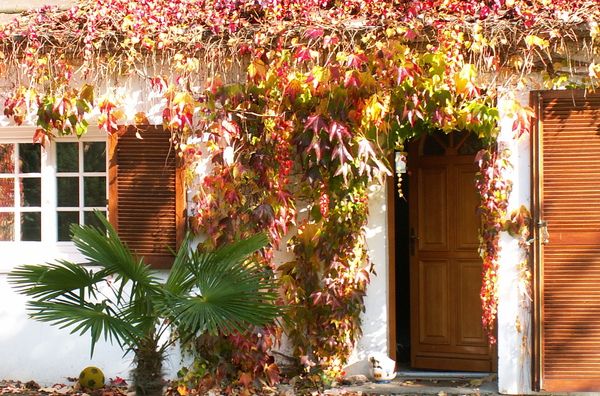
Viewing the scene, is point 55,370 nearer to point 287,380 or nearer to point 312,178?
point 287,380

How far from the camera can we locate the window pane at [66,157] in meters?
8.45

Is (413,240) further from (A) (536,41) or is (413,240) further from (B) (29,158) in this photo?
(B) (29,158)

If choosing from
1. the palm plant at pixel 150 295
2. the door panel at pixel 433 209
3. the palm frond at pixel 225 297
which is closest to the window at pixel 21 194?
the palm plant at pixel 150 295

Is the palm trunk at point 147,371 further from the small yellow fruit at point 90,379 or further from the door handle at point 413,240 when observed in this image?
the door handle at point 413,240

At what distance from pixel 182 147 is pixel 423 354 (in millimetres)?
3017

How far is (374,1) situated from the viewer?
7586 mm

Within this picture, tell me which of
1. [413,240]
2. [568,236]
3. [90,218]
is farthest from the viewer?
[413,240]

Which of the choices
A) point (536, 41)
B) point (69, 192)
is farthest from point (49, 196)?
point (536, 41)

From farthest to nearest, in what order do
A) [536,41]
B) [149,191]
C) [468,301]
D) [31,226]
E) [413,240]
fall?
[413,240] → [468,301] → [31,226] → [149,191] → [536,41]

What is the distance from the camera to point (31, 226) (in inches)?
335

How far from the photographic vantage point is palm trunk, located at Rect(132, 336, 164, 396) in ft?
20.4

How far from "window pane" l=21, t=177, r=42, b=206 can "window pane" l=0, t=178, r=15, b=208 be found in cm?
10

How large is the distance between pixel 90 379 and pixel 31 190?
1.89m

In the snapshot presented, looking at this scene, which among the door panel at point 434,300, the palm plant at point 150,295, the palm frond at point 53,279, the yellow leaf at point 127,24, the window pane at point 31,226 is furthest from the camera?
the door panel at point 434,300
